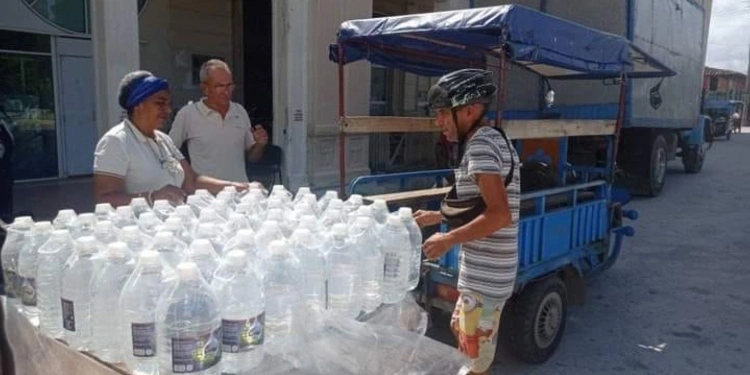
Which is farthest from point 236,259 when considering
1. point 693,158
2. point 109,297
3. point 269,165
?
point 693,158

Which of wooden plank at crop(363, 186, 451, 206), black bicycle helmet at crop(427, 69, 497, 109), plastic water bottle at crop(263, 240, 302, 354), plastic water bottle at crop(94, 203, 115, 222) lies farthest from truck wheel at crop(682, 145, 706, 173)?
plastic water bottle at crop(94, 203, 115, 222)

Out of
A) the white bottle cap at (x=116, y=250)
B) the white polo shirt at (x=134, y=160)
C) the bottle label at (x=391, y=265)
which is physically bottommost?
the bottle label at (x=391, y=265)

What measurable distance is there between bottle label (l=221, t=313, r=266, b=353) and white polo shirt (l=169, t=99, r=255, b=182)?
2146mm

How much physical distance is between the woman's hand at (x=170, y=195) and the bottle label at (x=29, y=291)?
740mm

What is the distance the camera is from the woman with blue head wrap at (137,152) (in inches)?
88.7

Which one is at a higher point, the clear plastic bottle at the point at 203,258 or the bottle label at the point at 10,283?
the clear plastic bottle at the point at 203,258

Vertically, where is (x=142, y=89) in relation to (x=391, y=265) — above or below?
above

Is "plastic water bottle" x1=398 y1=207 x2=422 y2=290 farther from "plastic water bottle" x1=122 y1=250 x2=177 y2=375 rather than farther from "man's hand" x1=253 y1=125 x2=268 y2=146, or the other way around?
"man's hand" x1=253 y1=125 x2=268 y2=146

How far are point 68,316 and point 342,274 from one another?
30.8 inches

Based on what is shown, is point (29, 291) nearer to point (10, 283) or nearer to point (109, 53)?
point (10, 283)

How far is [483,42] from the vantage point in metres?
4.98

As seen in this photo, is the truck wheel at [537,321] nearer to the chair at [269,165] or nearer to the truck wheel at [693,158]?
the chair at [269,165]

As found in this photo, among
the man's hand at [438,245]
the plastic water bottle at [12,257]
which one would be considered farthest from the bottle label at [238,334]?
the man's hand at [438,245]

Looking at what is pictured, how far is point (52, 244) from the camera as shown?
156 cm
